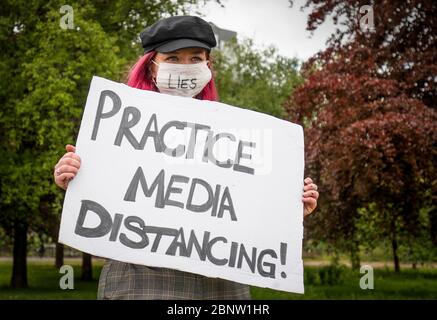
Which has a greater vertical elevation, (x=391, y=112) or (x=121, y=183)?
(x=391, y=112)

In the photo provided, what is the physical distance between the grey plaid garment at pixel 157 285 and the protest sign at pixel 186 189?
2.3 inches

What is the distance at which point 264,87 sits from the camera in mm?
24422

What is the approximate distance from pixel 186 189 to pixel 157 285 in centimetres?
43

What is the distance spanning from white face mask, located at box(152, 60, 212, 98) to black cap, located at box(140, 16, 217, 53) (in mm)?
92

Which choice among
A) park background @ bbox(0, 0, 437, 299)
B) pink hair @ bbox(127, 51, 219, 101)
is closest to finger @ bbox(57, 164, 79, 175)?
pink hair @ bbox(127, 51, 219, 101)

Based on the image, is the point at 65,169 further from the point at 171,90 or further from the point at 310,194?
the point at 310,194

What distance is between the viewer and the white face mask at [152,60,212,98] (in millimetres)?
2604

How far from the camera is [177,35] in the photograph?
254 centimetres

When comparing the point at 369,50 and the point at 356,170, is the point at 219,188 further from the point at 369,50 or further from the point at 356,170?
the point at 369,50

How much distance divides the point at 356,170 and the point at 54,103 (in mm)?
4818

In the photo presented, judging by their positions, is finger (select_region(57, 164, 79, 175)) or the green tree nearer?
finger (select_region(57, 164, 79, 175))

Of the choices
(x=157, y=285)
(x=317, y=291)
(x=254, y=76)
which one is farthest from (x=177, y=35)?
(x=254, y=76)

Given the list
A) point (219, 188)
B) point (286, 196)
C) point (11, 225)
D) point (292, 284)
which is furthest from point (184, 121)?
point (11, 225)

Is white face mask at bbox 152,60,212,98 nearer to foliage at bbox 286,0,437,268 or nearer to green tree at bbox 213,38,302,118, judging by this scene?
foliage at bbox 286,0,437,268
